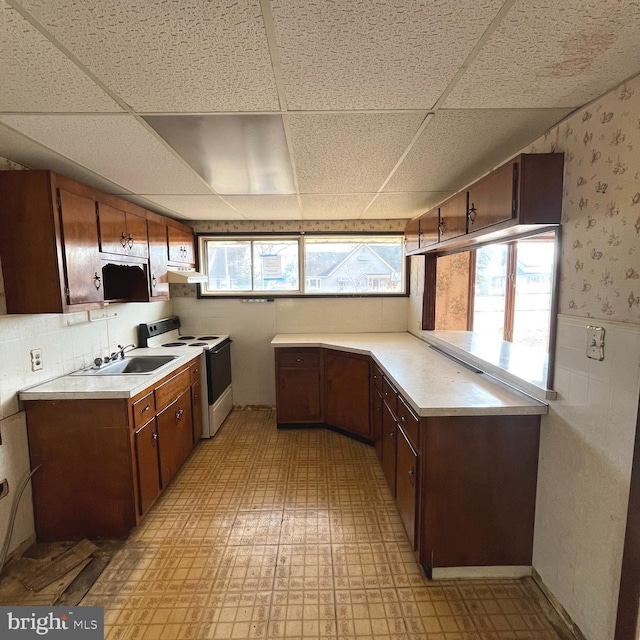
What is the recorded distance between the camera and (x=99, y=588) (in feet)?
5.46

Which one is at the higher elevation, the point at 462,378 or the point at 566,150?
the point at 566,150

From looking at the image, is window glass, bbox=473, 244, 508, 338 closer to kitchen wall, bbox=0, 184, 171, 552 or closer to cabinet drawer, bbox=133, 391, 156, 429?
cabinet drawer, bbox=133, 391, 156, 429

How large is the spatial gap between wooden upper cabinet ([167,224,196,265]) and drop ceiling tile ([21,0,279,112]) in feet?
7.03

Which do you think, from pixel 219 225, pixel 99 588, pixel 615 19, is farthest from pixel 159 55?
pixel 219 225

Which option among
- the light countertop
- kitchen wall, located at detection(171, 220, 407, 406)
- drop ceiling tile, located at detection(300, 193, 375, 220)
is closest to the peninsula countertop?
kitchen wall, located at detection(171, 220, 407, 406)

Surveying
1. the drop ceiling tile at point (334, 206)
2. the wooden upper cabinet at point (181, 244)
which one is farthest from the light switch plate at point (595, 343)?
the wooden upper cabinet at point (181, 244)

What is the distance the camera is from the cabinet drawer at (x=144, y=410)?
2.01 m

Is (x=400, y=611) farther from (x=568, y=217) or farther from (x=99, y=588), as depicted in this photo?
(x=568, y=217)

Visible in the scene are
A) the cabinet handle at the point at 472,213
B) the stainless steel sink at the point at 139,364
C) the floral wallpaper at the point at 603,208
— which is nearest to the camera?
the floral wallpaper at the point at 603,208

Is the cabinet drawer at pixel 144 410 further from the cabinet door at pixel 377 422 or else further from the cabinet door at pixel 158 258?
the cabinet door at pixel 377 422

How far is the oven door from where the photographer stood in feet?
10.7

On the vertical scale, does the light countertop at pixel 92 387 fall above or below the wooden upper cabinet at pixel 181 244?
below

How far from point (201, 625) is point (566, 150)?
104 inches

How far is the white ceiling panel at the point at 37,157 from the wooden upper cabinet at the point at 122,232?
0.63ft
